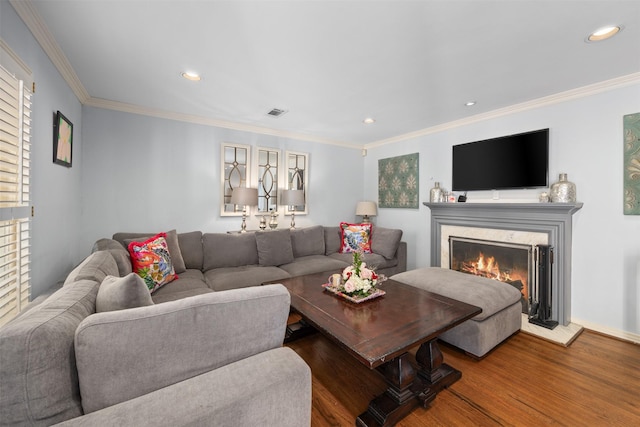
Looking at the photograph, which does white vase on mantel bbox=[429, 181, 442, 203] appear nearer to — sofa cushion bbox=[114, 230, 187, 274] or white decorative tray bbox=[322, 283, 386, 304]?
white decorative tray bbox=[322, 283, 386, 304]

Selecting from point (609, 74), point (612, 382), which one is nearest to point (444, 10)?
point (609, 74)

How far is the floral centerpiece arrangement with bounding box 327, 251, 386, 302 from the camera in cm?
202

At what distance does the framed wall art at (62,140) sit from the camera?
82.3 inches

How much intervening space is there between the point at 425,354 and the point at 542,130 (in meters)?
2.74

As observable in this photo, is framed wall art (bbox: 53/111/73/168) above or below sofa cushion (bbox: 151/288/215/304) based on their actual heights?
above

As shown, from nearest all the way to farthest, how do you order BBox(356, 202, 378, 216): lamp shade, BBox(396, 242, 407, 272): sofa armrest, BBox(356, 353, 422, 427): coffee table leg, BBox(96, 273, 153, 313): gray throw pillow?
1. BBox(96, 273, 153, 313): gray throw pillow
2. BBox(356, 353, 422, 427): coffee table leg
3. BBox(396, 242, 407, 272): sofa armrest
4. BBox(356, 202, 378, 216): lamp shade

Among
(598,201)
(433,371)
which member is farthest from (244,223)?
(598,201)

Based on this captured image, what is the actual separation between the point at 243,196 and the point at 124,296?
104 inches

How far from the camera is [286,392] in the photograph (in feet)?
3.47

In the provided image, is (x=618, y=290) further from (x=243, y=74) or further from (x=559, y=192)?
(x=243, y=74)

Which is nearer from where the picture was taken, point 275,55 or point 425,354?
point 425,354

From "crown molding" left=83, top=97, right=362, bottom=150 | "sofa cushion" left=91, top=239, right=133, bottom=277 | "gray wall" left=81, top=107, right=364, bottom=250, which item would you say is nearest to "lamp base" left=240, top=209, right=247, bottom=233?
"gray wall" left=81, top=107, right=364, bottom=250

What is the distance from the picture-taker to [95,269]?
1538 mm

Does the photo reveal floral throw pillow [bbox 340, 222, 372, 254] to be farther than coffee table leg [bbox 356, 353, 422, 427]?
Yes
